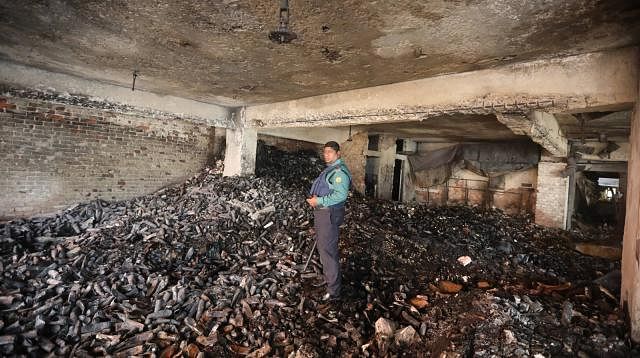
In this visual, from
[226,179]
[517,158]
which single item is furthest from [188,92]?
[517,158]

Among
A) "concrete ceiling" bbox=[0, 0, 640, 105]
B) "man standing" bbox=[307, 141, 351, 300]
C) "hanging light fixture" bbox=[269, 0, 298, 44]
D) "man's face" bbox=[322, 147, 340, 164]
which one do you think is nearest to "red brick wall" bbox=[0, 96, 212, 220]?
"concrete ceiling" bbox=[0, 0, 640, 105]

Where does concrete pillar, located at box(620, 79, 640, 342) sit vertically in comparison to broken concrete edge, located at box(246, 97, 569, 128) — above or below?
below

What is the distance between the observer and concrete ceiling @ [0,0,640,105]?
9.32 feet

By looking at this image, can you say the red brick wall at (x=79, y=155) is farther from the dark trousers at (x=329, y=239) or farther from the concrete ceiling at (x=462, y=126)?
the concrete ceiling at (x=462, y=126)

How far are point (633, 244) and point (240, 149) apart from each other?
7.45 metres

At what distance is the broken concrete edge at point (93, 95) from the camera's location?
5496 millimetres

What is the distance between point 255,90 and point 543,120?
5120mm

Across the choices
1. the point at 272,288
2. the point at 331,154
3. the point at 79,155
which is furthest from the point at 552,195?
the point at 79,155

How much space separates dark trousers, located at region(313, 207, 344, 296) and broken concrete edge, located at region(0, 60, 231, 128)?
4980 millimetres

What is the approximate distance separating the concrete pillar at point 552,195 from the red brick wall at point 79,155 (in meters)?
10.7

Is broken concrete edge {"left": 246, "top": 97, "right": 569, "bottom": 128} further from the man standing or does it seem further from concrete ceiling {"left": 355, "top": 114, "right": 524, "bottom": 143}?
concrete ceiling {"left": 355, "top": 114, "right": 524, "bottom": 143}

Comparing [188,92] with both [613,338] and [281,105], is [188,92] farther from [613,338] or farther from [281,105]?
[613,338]

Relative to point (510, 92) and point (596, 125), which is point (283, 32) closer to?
point (510, 92)

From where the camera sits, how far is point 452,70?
445 centimetres
